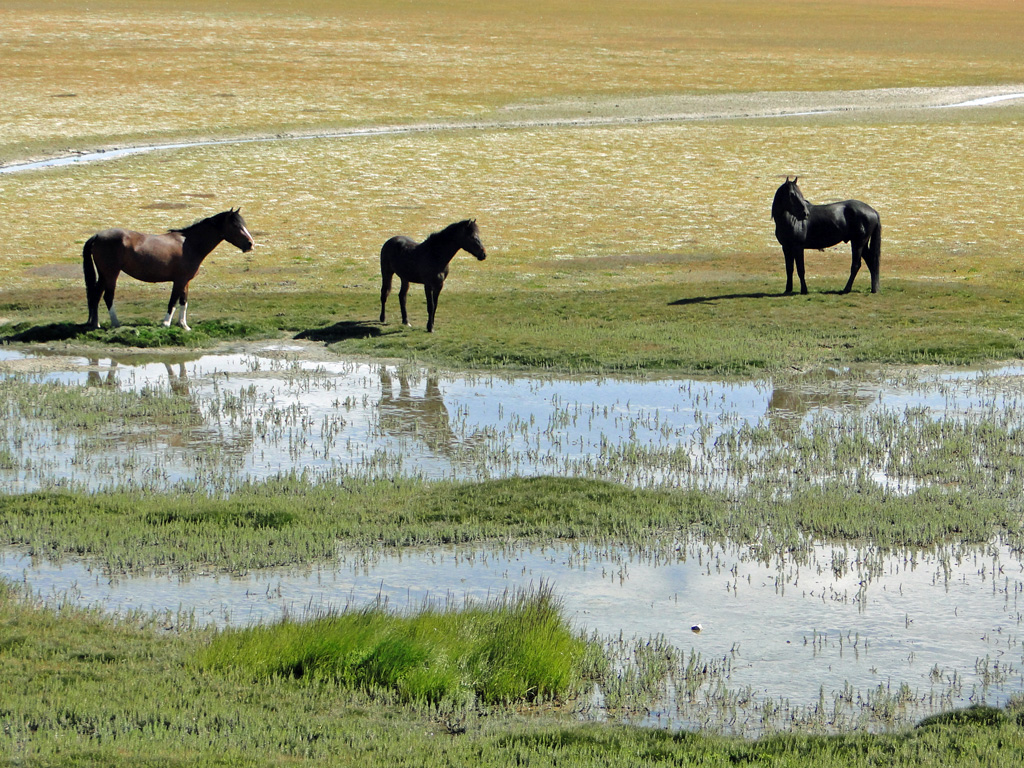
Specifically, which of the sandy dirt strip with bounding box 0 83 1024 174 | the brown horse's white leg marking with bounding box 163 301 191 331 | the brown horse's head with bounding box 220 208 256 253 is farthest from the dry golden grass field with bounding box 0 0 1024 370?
the brown horse's head with bounding box 220 208 256 253

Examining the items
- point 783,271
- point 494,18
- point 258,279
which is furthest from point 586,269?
point 494,18

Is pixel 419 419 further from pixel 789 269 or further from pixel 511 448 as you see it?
pixel 789 269

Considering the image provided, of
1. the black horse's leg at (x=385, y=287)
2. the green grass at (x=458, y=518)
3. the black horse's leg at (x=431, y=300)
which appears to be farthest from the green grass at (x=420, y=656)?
the black horse's leg at (x=385, y=287)

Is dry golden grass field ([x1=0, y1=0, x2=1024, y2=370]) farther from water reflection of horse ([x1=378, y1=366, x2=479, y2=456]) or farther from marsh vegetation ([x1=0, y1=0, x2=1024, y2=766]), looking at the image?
water reflection of horse ([x1=378, y1=366, x2=479, y2=456])

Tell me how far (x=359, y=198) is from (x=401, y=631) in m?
31.7

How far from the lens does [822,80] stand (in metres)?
69.4

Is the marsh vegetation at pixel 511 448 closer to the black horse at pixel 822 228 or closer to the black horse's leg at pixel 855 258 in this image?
the black horse's leg at pixel 855 258

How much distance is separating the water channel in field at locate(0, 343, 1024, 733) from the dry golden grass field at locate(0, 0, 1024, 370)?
641 centimetres

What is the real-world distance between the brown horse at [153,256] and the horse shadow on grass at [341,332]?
6.96 ft

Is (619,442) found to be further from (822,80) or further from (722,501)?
(822,80)

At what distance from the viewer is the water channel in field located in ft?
28.4

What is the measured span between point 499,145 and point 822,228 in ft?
81.6

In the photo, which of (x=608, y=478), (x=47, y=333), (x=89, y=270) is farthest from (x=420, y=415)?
(x=47, y=333)

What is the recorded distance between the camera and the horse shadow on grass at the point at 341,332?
21794 millimetres
